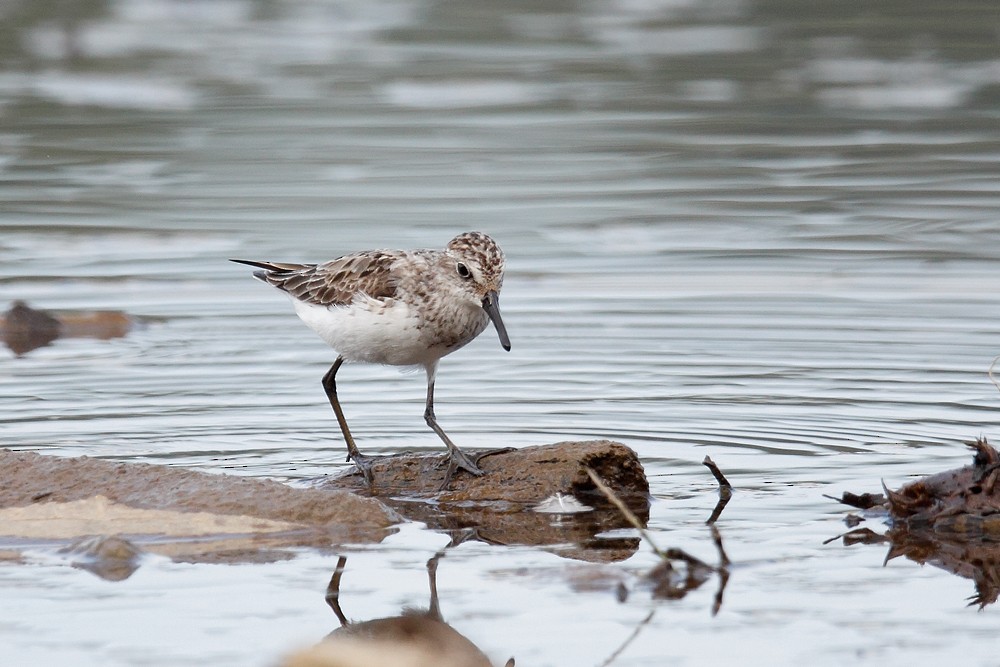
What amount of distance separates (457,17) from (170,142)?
8639 mm

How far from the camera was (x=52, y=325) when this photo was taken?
10.6 m

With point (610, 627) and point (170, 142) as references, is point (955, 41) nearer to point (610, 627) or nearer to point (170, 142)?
point (170, 142)

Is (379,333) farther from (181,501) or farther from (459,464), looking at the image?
(181,501)

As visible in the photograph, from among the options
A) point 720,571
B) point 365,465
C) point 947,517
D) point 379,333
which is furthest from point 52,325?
point 947,517

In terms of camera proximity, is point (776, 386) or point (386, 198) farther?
point (386, 198)

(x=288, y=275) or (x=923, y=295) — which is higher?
(x=288, y=275)

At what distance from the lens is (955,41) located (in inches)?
883

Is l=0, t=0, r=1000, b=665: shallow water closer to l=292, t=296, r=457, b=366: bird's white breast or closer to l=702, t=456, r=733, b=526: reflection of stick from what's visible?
l=702, t=456, r=733, b=526: reflection of stick

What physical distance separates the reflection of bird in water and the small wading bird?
6.35 feet

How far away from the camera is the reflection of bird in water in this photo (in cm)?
432

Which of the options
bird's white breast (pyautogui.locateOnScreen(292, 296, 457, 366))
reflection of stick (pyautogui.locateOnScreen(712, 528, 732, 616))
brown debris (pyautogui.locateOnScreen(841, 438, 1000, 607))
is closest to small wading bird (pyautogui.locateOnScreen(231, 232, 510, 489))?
bird's white breast (pyautogui.locateOnScreen(292, 296, 457, 366))

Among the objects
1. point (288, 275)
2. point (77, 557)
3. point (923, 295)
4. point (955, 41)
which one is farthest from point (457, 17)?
point (77, 557)

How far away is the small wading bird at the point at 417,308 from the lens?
7.32 metres

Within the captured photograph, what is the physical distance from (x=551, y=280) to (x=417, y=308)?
4688 mm
